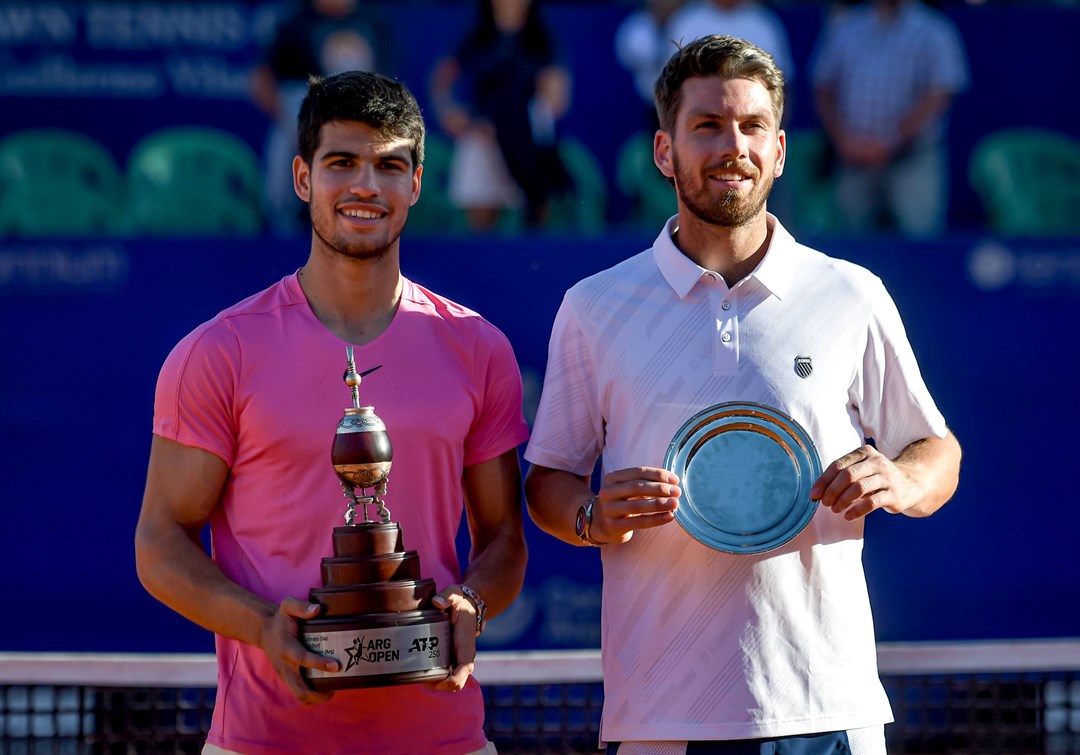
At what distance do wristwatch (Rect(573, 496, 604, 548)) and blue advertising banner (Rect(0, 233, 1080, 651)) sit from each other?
2.80 meters

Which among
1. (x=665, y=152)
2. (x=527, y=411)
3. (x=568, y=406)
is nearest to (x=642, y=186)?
(x=527, y=411)

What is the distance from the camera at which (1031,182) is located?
774 centimetres

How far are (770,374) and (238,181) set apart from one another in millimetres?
5197

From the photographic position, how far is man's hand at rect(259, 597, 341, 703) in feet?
9.05

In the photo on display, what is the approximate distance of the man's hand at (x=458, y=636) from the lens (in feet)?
9.51

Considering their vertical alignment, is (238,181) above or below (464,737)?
above

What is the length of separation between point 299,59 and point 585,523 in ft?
15.4

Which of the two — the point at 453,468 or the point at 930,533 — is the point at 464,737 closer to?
the point at 453,468

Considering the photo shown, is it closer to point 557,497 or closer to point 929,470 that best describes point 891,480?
point 929,470

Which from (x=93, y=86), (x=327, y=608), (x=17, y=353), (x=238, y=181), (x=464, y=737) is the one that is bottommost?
(x=464, y=737)

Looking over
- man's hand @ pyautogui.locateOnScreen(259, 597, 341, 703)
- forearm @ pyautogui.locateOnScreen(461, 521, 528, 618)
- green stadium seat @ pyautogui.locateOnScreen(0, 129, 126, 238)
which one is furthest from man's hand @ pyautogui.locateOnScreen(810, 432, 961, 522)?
green stadium seat @ pyautogui.locateOnScreen(0, 129, 126, 238)

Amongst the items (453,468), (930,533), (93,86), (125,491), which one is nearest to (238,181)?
(93,86)

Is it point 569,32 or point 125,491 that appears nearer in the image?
point 125,491

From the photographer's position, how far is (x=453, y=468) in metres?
3.14
